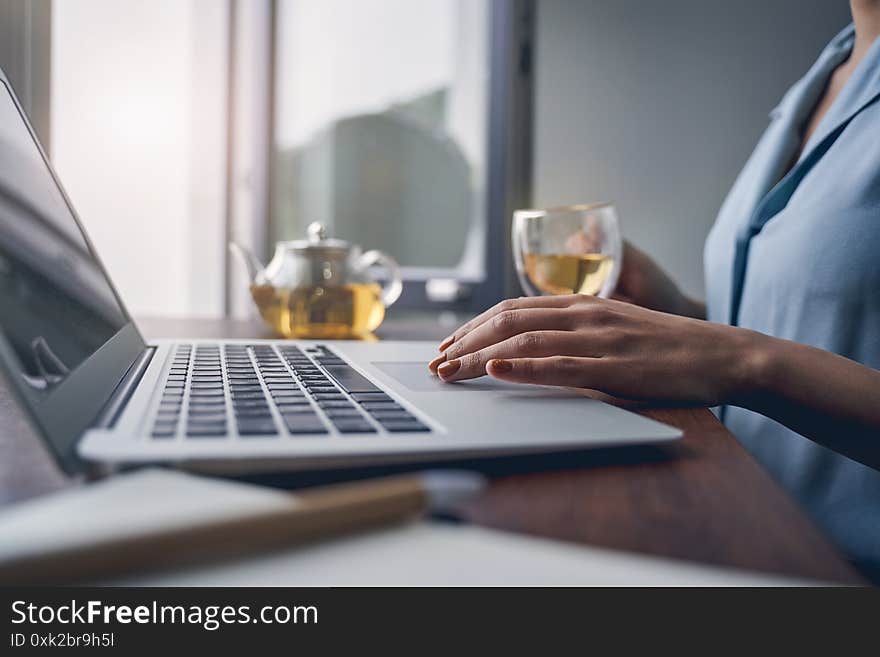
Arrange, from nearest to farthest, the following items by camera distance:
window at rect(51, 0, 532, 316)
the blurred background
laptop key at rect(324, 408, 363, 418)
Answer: laptop key at rect(324, 408, 363, 418)
the blurred background
window at rect(51, 0, 532, 316)

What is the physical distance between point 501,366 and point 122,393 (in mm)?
226

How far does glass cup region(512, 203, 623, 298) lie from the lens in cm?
78

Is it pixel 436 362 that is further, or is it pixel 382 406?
pixel 436 362

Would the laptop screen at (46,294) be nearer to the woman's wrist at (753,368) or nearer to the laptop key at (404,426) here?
the laptop key at (404,426)

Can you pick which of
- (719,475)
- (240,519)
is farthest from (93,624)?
(719,475)

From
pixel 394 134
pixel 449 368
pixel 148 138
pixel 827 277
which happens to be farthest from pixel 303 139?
pixel 449 368

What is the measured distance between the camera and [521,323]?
0.52m

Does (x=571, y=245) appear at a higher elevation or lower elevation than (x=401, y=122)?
→ lower

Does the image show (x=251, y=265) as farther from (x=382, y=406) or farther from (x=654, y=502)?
(x=654, y=502)

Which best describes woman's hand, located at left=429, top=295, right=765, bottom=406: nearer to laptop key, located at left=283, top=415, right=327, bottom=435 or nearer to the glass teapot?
laptop key, located at left=283, top=415, right=327, bottom=435

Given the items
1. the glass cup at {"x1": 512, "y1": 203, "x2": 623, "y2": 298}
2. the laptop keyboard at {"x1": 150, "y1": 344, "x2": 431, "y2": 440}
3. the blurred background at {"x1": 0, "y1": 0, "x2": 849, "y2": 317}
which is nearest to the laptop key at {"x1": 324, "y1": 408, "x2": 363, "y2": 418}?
the laptop keyboard at {"x1": 150, "y1": 344, "x2": 431, "y2": 440}

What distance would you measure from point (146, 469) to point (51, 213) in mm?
349

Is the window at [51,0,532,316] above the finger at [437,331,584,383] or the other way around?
above

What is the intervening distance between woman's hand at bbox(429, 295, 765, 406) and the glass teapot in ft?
1.46
